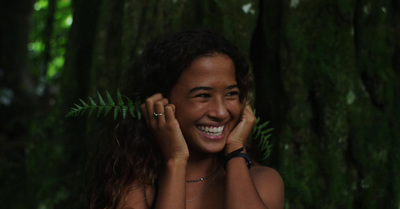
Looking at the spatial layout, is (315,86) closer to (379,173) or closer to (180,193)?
(379,173)

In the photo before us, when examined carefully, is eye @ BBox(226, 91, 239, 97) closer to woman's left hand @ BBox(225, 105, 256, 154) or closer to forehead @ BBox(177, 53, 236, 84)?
forehead @ BBox(177, 53, 236, 84)

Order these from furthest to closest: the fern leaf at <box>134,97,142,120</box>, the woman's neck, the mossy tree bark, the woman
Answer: the mossy tree bark < the woman's neck < the fern leaf at <box>134,97,142,120</box> < the woman

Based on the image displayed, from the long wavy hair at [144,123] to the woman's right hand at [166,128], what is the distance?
0.16 metres

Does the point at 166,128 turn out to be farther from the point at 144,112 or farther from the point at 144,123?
the point at 144,123

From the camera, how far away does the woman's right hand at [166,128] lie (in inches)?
107

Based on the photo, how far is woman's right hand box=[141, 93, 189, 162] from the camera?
2717 mm

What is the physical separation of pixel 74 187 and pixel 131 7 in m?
1.70

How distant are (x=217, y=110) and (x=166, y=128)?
12.4 inches

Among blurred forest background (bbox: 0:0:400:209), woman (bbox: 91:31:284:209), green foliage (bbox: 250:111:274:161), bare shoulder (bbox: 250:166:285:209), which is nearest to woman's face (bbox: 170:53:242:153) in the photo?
woman (bbox: 91:31:284:209)

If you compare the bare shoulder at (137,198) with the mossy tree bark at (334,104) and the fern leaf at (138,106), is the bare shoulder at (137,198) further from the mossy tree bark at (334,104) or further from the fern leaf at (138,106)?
the mossy tree bark at (334,104)

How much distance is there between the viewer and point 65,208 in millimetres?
4258

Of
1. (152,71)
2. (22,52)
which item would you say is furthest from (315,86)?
(22,52)

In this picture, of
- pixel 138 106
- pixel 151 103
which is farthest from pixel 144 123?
pixel 151 103

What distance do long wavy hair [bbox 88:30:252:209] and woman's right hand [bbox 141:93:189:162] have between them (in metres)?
0.16
